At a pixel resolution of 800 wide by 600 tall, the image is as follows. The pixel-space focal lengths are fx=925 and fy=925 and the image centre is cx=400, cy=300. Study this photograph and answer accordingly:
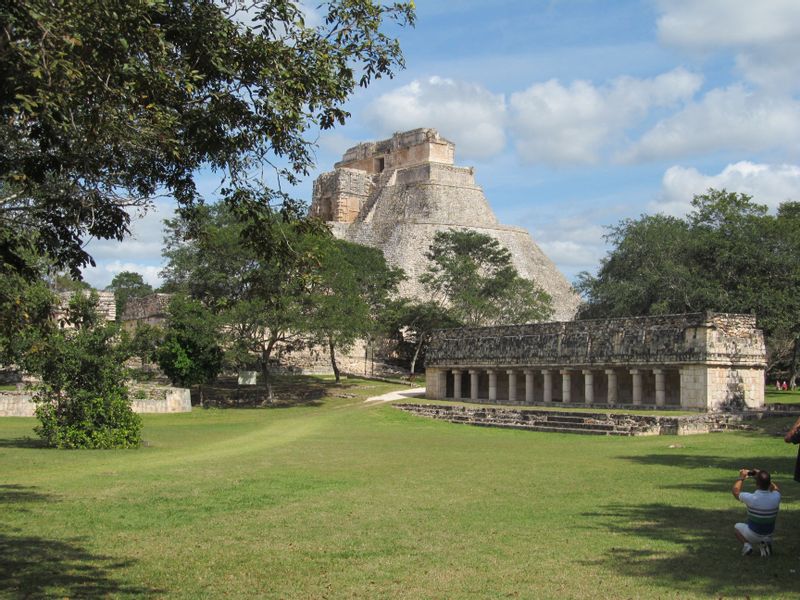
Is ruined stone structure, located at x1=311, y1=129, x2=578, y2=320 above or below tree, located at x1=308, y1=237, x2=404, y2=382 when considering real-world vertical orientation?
above

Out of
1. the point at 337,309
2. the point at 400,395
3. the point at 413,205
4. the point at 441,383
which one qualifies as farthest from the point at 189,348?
the point at 413,205

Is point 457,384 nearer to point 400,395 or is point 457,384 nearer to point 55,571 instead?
point 400,395

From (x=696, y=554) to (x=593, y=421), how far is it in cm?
1724

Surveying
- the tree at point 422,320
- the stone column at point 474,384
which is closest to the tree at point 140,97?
the stone column at point 474,384

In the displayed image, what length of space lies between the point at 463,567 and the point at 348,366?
47.2 meters

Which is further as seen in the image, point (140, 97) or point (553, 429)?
point (553, 429)

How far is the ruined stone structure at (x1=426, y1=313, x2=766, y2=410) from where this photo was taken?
26.5 metres

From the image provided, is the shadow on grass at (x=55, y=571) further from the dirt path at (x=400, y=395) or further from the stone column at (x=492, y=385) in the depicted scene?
the dirt path at (x=400, y=395)

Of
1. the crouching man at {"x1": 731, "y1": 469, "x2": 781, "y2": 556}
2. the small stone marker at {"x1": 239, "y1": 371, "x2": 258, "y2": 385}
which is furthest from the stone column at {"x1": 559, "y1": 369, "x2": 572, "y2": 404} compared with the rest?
the crouching man at {"x1": 731, "y1": 469, "x2": 781, "y2": 556}

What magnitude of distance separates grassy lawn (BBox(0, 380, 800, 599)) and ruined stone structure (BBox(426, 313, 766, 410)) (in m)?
8.28

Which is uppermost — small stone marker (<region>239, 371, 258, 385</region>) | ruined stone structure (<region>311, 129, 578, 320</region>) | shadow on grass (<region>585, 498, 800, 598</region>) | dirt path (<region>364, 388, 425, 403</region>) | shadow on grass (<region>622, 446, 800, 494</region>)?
ruined stone structure (<region>311, 129, 578, 320</region>)

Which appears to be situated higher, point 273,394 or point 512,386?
point 512,386

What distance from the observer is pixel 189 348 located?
39.4 metres

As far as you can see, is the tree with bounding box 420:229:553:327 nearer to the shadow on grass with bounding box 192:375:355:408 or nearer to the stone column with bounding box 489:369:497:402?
the shadow on grass with bounding box 192:375:355:408
